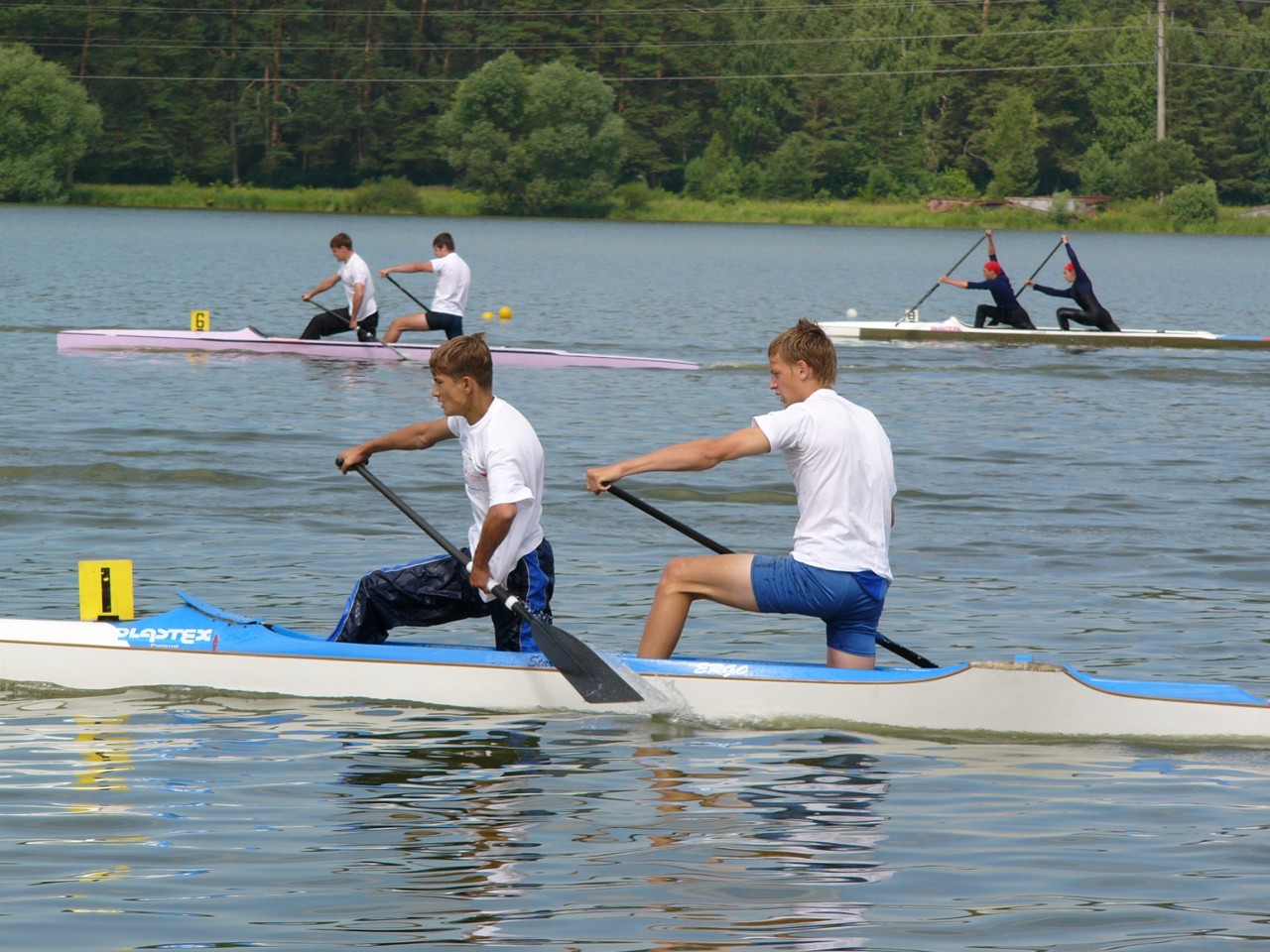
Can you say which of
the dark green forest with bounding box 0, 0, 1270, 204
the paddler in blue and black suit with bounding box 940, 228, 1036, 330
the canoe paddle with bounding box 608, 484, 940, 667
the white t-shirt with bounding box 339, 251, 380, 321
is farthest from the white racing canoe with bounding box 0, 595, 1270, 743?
the dark green forest with bounding box 0, 0, 1270, 204

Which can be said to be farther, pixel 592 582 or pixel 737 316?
pixel 737 316

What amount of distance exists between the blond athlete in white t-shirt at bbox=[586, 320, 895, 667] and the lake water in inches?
28.8

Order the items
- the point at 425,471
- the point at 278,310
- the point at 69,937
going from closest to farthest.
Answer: the point at 69,937 < the point at 425,471 < the point at 278,310

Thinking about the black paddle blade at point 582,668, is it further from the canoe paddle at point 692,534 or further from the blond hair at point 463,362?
the blond hair at point 463,362

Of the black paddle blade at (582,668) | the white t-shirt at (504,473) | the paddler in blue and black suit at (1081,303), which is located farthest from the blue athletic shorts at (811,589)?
the paddler in blue and black suit at (1081,303)

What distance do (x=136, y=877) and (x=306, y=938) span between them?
83 centimetres

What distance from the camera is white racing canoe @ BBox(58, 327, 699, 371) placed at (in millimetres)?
23172

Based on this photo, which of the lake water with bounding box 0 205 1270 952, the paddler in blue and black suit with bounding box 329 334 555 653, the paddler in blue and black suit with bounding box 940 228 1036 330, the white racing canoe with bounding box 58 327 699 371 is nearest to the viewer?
the lake water with bounding box 0 205 1270 952

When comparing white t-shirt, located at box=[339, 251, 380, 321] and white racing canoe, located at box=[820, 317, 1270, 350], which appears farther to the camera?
white racing canoe, located at box=[820, 317, 1270, 350]

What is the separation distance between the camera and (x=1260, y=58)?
102 meters

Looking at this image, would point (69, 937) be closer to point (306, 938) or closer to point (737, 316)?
point (306, 938)

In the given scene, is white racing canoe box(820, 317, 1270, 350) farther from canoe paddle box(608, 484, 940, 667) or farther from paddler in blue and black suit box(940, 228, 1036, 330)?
canoe paddle box(608, 484, 940, 667)

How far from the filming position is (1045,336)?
27703 mm

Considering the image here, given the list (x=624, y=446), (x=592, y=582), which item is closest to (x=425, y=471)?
(x=624, y=446)
